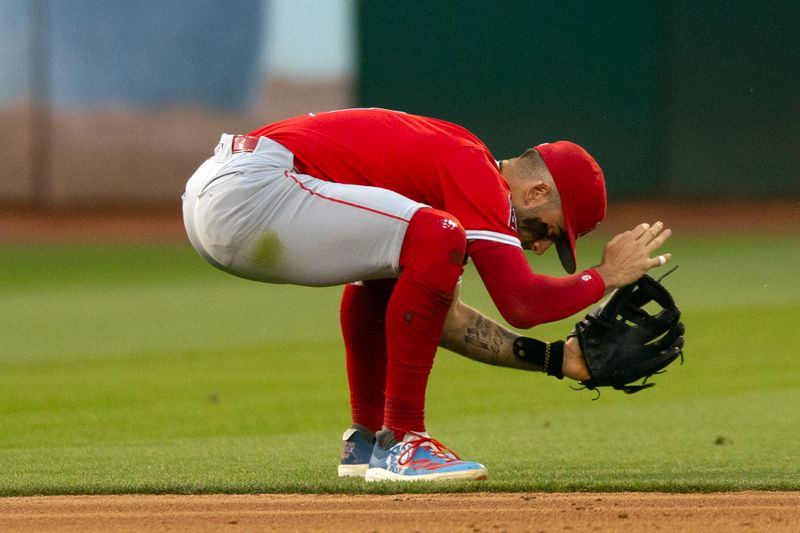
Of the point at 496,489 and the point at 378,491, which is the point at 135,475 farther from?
the point at 496,489

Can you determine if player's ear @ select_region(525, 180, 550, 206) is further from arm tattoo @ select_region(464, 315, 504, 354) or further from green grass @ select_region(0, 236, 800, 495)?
green grass @ select_region(0, 236, 800, 495)

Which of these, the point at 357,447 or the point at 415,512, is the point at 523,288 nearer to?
the point at 415,512

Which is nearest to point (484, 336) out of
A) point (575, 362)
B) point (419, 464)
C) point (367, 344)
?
point (575, 362)

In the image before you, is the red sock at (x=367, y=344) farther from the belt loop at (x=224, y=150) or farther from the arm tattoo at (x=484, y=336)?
the belt loop at (x=224, y=150)

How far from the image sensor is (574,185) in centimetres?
429

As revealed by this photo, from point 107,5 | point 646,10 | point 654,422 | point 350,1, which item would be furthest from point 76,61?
point 654,422

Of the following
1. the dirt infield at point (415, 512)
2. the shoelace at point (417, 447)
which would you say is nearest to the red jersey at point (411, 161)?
the shoelace at point (417, 447)

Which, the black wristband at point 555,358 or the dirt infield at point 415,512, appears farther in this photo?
the black wristband at point 555,358

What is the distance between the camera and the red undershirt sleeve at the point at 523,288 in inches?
159

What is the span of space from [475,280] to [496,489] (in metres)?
8.12

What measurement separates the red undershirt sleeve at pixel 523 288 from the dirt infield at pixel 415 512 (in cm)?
54

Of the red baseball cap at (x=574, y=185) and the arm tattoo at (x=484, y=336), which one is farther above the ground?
the red baseball cap at (x=574, y=185)

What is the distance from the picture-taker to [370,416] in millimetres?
4668

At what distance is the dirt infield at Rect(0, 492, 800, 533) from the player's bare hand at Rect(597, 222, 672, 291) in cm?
66
